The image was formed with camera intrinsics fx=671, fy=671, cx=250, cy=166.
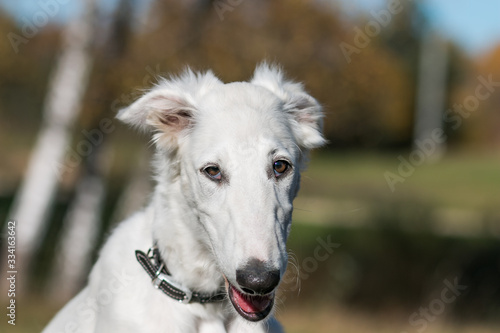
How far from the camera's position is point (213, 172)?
359 centimetres

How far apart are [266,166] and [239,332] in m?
0.99

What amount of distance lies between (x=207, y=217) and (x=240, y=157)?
1.30ft

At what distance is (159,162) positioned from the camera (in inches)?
166

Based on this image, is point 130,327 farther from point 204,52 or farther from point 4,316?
point 204,52

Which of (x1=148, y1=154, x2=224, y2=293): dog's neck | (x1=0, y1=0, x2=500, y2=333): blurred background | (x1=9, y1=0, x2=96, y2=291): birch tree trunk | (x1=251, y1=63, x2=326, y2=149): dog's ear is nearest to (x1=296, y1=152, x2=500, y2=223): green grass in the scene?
(x1=0, y1=0, x2=500, y2=333): blurred background

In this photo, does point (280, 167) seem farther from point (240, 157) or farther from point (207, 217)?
point (207, 217)

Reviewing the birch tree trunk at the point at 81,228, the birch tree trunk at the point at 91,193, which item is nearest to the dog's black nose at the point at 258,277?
the birch tree trunk at the point at 91,193

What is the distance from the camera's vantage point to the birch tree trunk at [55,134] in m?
11.7

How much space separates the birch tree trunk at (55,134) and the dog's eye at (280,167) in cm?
872

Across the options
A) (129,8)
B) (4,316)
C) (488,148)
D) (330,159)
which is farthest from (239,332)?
(488,148)

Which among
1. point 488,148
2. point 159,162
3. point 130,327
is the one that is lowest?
point 488,148

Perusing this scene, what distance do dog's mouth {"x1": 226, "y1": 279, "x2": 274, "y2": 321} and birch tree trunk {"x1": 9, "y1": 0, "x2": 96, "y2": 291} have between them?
8861 mm

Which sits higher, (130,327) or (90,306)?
(130,327)

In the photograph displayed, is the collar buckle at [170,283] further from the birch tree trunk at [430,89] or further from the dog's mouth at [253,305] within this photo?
the birch tree trunk at [430,89]
